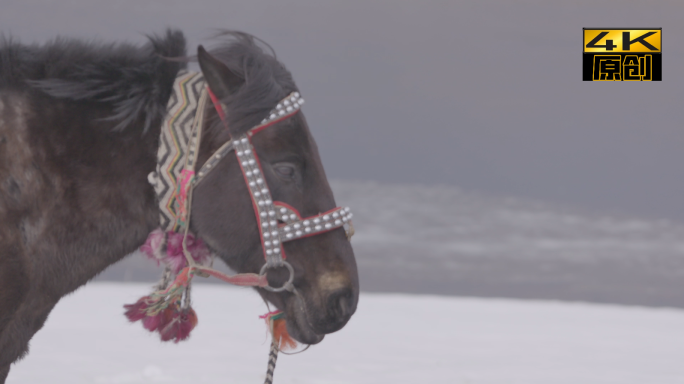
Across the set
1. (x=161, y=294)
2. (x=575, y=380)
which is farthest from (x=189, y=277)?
(x=575, y=380)

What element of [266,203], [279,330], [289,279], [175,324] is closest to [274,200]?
[266,203]

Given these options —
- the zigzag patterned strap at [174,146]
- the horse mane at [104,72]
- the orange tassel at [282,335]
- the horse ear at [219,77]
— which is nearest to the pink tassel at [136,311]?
the zigzag patterned strap at [174,146]

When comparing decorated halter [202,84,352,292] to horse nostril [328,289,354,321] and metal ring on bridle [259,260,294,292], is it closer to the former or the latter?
metal ring on bridle [259,260,294,292]

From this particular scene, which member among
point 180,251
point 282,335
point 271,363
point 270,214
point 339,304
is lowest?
point 271,363

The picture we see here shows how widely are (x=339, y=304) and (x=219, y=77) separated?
705mm

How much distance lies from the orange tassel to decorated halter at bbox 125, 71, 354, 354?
7.9 inches

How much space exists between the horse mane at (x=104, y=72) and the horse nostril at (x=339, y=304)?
0.71 metres

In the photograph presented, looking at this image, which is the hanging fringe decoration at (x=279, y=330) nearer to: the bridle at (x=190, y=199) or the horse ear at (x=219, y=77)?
the bridle at (x=190, y=199)

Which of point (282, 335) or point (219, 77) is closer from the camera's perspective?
point (219, 77)

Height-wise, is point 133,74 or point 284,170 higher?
point 133,74

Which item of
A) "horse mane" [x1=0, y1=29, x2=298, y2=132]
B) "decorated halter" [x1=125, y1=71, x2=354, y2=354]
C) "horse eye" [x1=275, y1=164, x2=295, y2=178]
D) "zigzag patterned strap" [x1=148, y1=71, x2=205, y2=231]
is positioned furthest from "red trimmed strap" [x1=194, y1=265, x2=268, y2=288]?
"horse mane" [x1=0, y1=29, x2=298, y2=132]

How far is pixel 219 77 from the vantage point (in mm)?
1582

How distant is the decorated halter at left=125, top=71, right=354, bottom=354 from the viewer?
1.55m

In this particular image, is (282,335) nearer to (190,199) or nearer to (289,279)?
(289,279)
